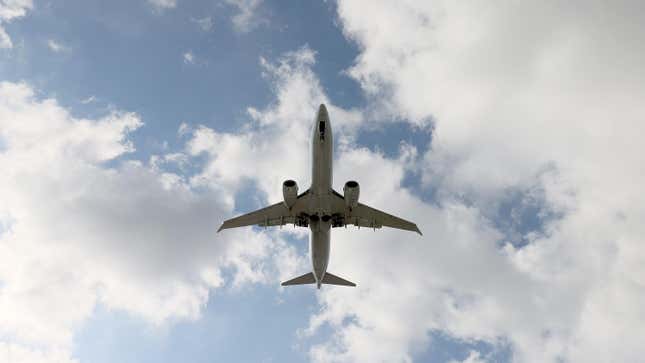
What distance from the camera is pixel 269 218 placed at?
4338 cm

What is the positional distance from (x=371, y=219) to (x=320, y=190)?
763 centimetres

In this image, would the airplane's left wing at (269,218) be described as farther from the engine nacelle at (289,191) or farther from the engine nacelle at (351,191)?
the engine nacelle at (351,191)

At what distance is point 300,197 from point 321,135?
7260 mm

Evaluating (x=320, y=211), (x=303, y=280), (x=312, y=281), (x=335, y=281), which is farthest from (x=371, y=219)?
(x=303, y=280)

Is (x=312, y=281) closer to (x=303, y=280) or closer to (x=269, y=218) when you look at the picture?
(x=303, y=280)

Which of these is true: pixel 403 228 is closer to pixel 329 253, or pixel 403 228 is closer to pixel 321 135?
pixel 329 253

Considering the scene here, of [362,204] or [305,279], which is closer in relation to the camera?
[362,204]

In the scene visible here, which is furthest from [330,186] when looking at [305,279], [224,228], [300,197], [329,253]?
[305,279]

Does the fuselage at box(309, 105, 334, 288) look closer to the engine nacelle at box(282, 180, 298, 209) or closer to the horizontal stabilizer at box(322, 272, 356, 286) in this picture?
the engine nacelle at box(282, 180, 298, 209)

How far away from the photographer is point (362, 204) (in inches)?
1674

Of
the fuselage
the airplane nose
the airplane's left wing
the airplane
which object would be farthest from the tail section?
the airplane nose

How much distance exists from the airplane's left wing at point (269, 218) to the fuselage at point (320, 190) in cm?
180

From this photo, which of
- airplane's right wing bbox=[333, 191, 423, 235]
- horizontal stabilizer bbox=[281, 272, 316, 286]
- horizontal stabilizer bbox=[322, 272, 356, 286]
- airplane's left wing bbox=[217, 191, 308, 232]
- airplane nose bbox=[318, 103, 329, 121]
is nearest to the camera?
airplane nose bbox=[318, 103, 329, 121]

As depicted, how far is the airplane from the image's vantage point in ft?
118
